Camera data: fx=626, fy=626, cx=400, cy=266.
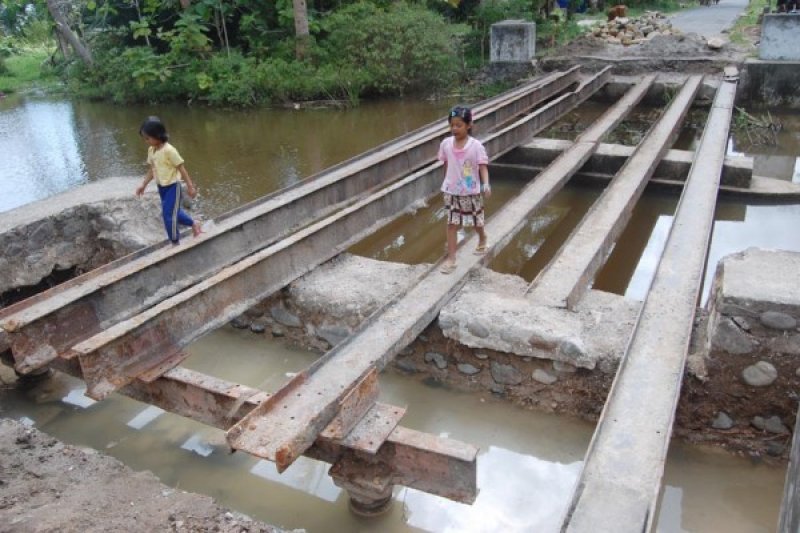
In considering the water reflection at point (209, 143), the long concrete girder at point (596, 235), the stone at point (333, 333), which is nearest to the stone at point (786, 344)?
the long concrete girder at point (596, 235)

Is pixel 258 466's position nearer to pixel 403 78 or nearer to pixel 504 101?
pixel 504 101

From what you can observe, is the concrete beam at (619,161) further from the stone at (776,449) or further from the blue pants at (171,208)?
the blue pants at (171,208)

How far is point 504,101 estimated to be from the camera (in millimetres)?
9508

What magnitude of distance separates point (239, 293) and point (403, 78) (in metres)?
10.8

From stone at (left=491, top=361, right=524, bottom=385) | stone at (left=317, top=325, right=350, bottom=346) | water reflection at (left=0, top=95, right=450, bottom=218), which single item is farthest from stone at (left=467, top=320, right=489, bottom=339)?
water reflection at (left=0, top=95, right=450, bottom=218)

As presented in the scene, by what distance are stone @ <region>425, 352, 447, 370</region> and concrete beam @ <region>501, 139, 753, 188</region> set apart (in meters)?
3.98

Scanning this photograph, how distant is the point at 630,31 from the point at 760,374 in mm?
12995

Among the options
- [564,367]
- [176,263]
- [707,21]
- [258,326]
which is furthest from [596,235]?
[707,21]

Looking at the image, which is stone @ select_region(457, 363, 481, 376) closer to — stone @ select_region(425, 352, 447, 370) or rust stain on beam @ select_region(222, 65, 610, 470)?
stone @ select_region(425, 352, 447, 370)

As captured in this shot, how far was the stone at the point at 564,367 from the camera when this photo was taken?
12.4ft

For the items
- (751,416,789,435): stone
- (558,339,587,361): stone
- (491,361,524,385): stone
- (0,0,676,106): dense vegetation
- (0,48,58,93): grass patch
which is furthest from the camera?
(0,48,58,93): grass patch

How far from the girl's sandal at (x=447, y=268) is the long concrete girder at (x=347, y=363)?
0.12 feet

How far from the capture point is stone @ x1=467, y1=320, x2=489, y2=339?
3.93 metres

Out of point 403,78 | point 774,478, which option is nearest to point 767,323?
point 774,478
